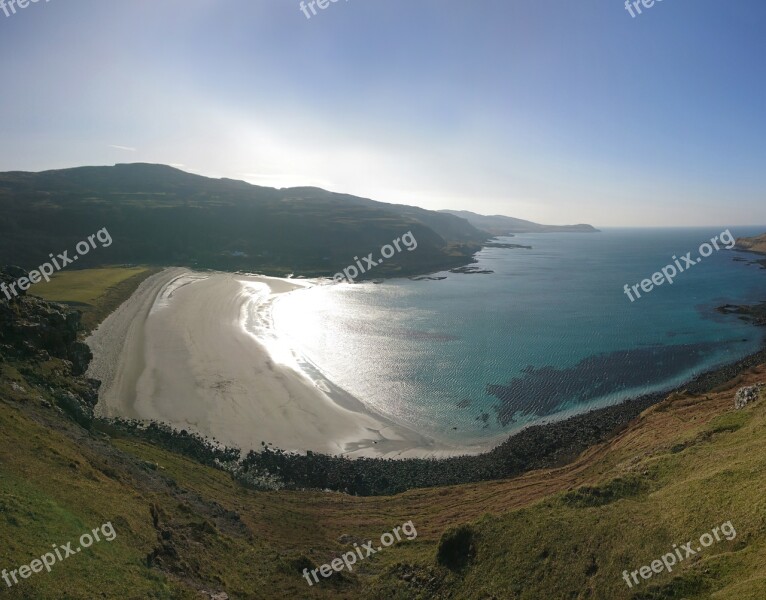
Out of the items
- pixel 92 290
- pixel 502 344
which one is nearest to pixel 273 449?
pixel 502 344

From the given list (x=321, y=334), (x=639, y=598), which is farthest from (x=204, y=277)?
(x=639, y=598)

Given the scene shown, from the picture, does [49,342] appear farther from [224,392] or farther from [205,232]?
[205,232]

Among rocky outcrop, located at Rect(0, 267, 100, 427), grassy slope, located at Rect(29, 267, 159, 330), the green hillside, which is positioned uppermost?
the green hillside

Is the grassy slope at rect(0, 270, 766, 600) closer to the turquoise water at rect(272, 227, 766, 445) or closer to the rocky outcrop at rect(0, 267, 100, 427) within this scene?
the rocky outcrop at rect(0, 267, 100, 427)

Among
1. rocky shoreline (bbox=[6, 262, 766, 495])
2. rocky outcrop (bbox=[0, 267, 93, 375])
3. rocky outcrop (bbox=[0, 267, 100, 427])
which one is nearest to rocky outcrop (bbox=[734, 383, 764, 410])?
rocky shoreline (bbox=[6, 262, 766, 495])

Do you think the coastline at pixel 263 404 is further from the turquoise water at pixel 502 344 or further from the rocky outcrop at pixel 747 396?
the rocky outcrop at pixel 747 396

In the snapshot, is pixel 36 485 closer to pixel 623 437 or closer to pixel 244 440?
pixel 244 440
